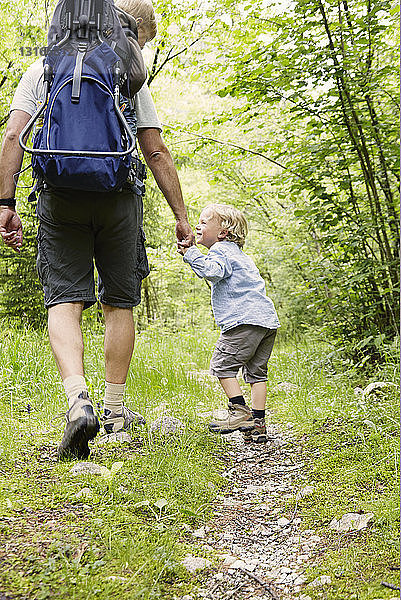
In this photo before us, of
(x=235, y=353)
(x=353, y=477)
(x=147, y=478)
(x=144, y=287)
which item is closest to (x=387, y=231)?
(x=235, y=353)

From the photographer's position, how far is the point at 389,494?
235 centimetres

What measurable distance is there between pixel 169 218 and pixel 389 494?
43.2 ft

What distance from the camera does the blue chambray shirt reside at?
3.79m

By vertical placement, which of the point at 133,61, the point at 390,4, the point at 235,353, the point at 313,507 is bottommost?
the point at 313,507

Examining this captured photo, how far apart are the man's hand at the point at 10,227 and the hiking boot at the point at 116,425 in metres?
1.08

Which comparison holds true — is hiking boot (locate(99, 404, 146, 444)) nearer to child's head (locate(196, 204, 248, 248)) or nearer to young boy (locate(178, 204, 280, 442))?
young boy (locate(178, 204, 280, 442))

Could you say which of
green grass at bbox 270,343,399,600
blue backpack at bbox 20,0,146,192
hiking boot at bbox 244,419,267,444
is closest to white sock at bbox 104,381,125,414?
hiking boot at bbox 244,419,267,444

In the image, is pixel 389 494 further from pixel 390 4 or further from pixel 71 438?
pixel 390 4

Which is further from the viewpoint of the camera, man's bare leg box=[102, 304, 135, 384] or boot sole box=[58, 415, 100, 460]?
man's bare leg box=[102, 304, 135, 384]

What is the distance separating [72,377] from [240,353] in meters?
1.53

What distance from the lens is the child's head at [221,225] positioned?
4027mm

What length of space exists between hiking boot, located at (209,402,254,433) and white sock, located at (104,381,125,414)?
716 mm

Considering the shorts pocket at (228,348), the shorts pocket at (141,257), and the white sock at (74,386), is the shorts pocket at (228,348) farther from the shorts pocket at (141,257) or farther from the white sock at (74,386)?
the white sock at (74,386)

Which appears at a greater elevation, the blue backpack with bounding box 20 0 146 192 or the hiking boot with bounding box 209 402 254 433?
the blue backpack with bounding box 20 0 146 192
